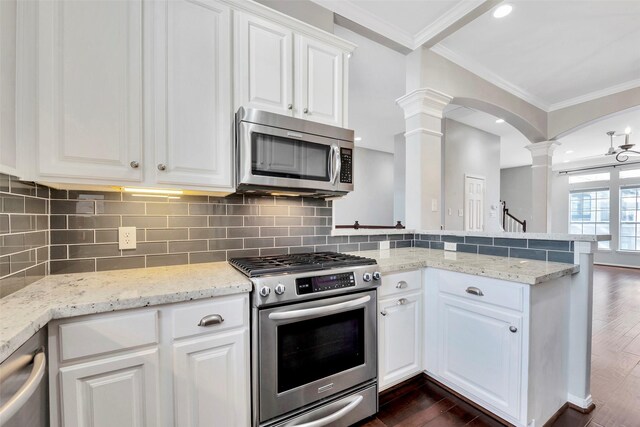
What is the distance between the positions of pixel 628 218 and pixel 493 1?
8.28 meters

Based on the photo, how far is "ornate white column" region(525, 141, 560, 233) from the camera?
4355 mm

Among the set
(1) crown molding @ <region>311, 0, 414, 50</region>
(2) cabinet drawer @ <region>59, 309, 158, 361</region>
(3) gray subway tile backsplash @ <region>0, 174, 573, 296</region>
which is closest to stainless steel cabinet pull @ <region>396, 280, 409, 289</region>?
(3) gray subway tile backsplash @ <region>0, 174, 573, 296</region>

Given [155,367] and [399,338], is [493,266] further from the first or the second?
[155,367]

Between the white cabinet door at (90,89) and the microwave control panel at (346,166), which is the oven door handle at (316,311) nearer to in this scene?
the microwave control panel at (346,166)

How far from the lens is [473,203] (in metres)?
5.17

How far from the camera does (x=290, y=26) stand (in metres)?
1.73

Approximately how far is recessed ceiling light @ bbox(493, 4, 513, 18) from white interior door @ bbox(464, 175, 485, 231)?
3.07 metres

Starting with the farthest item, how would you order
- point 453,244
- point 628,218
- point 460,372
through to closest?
point 628,218
point 453,244
point 460,372

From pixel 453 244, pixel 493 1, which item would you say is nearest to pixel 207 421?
pixel 453 244

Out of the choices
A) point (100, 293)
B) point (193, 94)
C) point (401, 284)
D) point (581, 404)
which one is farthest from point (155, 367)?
point (581, 404)

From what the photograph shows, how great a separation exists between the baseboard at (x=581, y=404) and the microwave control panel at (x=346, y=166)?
76.0 inches

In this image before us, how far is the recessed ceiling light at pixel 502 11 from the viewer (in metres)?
2.28

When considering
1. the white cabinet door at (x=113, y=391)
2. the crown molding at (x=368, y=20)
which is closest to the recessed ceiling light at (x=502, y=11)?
the crown molding at (x=368, y=20)

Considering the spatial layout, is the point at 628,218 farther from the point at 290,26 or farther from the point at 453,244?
the point at 290,26
